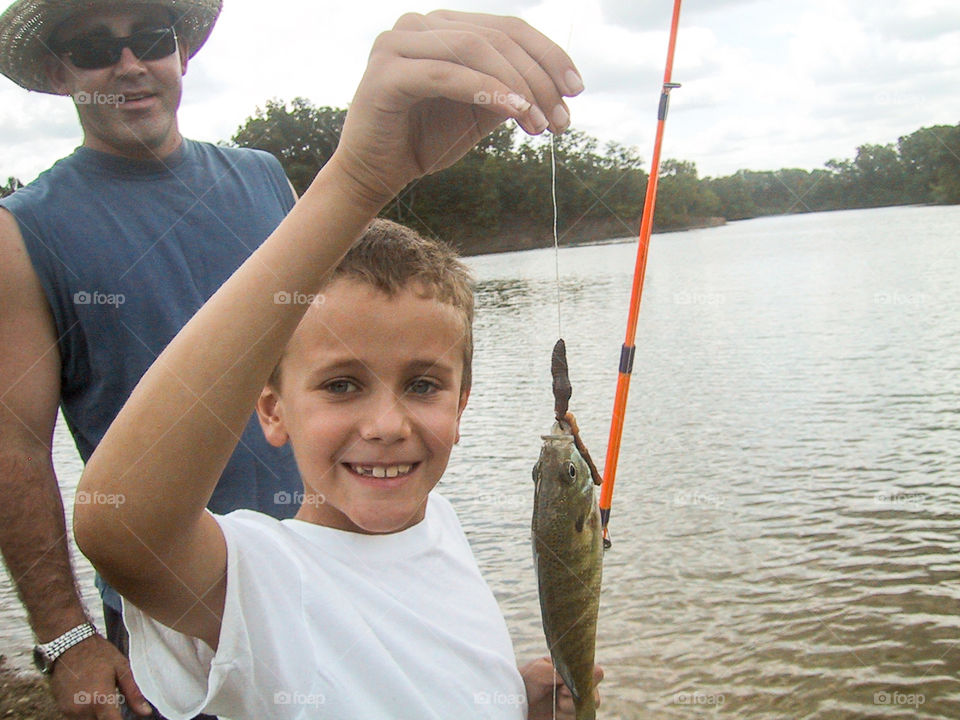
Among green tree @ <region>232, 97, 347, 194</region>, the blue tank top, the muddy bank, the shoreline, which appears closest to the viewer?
the blue tank top

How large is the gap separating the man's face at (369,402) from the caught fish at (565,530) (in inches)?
11.1

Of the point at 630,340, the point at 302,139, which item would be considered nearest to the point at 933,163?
the point at 302,139

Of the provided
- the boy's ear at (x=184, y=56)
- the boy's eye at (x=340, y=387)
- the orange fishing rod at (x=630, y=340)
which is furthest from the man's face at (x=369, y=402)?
the boy's ear at (x=184, y=56)

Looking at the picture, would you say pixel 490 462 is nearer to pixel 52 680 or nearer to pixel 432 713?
pixel 52 680

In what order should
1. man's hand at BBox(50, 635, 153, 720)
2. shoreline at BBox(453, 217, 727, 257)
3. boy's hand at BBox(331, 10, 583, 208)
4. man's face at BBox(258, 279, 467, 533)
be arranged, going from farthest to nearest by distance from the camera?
1. shoreline at BBox(453, 217, 727, 257)
2. man's hand at BBox(50, 635, 153, 720)
3. man's face at BBox(258, 279, 467, 533)
4. boy's hand at BBox(331, 10, 583, 208)

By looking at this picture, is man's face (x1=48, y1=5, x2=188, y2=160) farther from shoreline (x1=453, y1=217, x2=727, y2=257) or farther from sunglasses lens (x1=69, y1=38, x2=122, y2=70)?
shoreline (x1=453, y1=217, x2=727, y2=257)

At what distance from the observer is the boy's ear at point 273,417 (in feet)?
5.70

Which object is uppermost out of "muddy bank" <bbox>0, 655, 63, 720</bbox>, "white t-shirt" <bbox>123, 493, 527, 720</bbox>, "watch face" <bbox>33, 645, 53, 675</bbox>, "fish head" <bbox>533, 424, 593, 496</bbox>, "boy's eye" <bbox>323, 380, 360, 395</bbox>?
"boy's eye" <bbox>323, 380, 360, 395</bbox>

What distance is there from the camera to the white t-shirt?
1381mm

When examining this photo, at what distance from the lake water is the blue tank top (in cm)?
323

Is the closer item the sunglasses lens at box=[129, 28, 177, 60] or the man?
the man

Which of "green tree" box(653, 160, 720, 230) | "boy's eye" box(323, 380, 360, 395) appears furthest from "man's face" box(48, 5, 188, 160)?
"green tree" box(653, 160, 720, 230)

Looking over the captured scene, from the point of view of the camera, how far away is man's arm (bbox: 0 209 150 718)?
2373mm

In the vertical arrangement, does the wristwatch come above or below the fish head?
below
